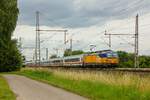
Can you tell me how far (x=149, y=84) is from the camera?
21.3 metres

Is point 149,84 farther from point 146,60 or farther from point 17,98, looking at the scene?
point 146,60

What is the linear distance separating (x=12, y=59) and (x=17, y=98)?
6140 cm

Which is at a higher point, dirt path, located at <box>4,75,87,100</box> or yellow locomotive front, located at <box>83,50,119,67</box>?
yellow locomotive front, located at <box>83,50,119,67</box>

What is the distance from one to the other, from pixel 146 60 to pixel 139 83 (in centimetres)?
6732

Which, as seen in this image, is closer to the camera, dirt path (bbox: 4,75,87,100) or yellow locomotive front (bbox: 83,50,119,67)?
dirt path (bbox: 4,75,87,100)

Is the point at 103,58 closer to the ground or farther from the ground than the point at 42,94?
farther from the ground

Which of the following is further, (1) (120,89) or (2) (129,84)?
(2) (129,84)

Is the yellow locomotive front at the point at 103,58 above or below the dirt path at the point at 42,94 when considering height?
above

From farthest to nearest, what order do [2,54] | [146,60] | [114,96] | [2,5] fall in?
[146,60]
[2,54]
[2,5]
[114,96]

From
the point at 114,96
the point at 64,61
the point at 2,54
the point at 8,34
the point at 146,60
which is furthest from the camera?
the point at 64,61

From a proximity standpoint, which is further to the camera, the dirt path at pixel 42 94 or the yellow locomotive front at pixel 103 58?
the yellow locomotive front at pixel 103 58

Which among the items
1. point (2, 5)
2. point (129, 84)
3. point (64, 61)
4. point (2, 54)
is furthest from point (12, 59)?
point (129, 84)

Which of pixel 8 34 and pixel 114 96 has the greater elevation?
pixel 8 34

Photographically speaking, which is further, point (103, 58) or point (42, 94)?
point (103, 58)
